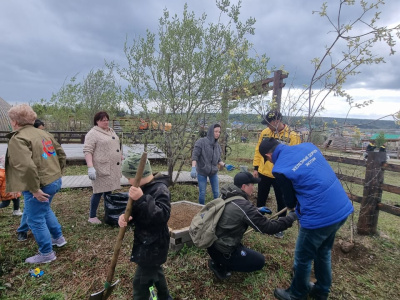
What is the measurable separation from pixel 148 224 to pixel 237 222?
0.97 m

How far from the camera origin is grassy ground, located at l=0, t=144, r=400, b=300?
270cm

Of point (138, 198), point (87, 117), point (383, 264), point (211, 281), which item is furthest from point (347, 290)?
point (87, 117)

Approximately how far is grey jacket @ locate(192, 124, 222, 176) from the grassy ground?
4.78 ft

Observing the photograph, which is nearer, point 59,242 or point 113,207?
point 59,242

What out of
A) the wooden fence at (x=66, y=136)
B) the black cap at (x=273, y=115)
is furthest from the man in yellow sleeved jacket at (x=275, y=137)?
the wooden fence at (x=66, y=136)

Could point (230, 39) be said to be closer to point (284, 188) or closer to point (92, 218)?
point (284, 188)

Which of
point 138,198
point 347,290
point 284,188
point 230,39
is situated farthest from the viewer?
point 230,39

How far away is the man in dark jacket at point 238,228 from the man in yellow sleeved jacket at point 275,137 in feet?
3.30

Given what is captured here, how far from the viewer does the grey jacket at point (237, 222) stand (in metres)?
2.49

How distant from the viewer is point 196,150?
15.9 feet

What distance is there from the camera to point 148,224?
2.09 metres

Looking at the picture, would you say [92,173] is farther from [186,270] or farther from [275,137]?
[275,137]

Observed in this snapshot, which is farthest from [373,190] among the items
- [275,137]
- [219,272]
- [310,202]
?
[219,272]

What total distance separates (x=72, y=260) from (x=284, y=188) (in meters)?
2.72
